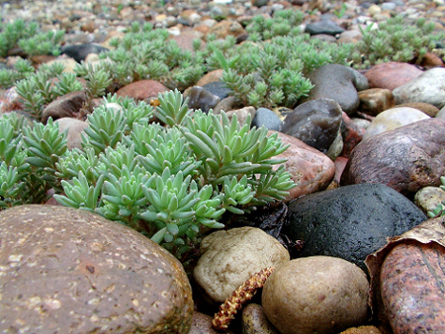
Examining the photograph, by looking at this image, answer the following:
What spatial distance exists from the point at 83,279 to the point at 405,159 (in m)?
2.54

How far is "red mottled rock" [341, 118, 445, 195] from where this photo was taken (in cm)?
299

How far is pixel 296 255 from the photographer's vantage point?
2639mm

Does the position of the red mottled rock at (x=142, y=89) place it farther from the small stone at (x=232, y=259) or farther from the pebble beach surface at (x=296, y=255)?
the small stone at (x=232, y=259)

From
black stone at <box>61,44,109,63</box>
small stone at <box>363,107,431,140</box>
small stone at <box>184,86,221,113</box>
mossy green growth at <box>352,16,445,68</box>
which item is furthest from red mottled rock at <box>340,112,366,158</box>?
black stone at <box>61,44,109,63</box>

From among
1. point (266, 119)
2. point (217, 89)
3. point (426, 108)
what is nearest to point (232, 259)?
point (266, 119)

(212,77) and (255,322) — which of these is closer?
(255,322)

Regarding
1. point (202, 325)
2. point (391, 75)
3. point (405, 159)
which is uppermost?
point (405, 159)

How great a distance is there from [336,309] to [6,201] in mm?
2180

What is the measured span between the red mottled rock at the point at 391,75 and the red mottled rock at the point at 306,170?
262 centimetres

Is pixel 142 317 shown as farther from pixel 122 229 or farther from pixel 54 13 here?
pixel 54 13

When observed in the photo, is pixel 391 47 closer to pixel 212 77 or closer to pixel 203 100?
pixel 212 77

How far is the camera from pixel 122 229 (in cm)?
196

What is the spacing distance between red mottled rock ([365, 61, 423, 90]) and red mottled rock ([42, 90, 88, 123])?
154 inches

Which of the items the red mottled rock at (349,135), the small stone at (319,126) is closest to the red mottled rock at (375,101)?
the red mottled rock at (349,135)
